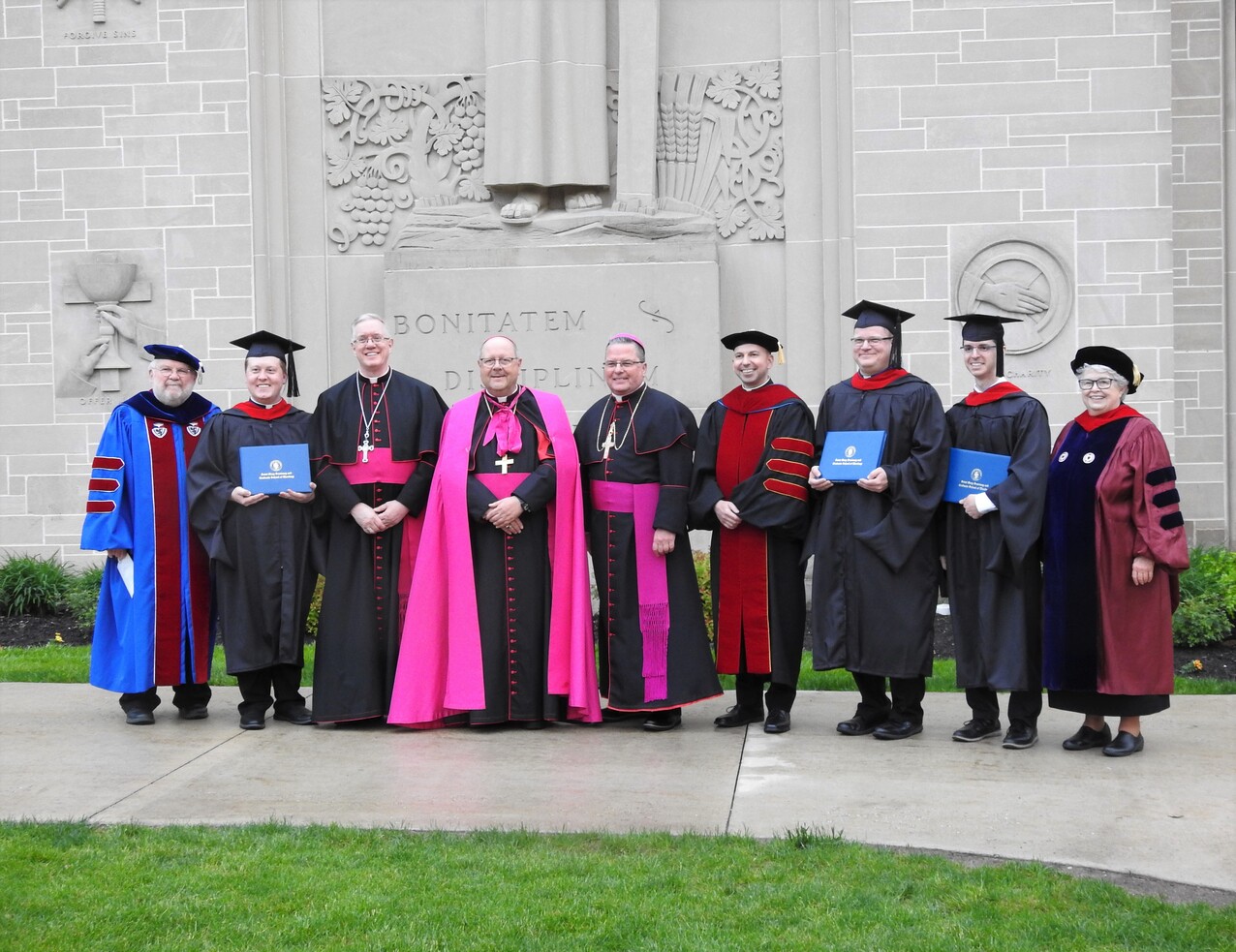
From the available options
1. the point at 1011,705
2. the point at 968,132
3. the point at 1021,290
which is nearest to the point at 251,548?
the point at 1011,705

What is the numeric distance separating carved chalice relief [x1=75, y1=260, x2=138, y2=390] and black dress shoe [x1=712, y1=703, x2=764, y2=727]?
7.00 m

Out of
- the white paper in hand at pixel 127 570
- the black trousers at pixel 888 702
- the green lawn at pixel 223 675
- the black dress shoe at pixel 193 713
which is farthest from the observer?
the green lawn at pixel 223 675

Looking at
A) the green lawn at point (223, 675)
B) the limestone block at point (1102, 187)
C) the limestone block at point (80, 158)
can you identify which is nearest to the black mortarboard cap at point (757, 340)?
the green lawn at point (223, 675)

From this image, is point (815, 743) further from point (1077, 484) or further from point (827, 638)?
point (1077, 484)

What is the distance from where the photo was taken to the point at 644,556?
683 cm

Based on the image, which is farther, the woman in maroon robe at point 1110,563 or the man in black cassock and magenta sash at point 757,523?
the man in black cassock and magenta sash at point 757,523

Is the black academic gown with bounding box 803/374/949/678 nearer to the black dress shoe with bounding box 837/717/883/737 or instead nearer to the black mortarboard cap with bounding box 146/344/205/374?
the black dress shoe with bounding box 837/717/883/737

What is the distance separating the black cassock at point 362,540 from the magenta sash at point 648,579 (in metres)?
0.99

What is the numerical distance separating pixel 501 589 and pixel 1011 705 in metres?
2.52

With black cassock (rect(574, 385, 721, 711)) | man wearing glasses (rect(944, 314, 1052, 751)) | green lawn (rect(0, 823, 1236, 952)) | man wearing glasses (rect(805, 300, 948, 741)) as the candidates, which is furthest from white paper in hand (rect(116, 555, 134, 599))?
man wearing glasses (rect(944, 314, 1052, 751))

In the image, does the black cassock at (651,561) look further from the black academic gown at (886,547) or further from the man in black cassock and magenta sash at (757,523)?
the black academic gown at (886,547)

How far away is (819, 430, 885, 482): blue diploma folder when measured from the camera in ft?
21.5

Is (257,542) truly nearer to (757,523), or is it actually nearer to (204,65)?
(757,523)

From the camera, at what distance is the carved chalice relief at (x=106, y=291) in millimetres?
11609
